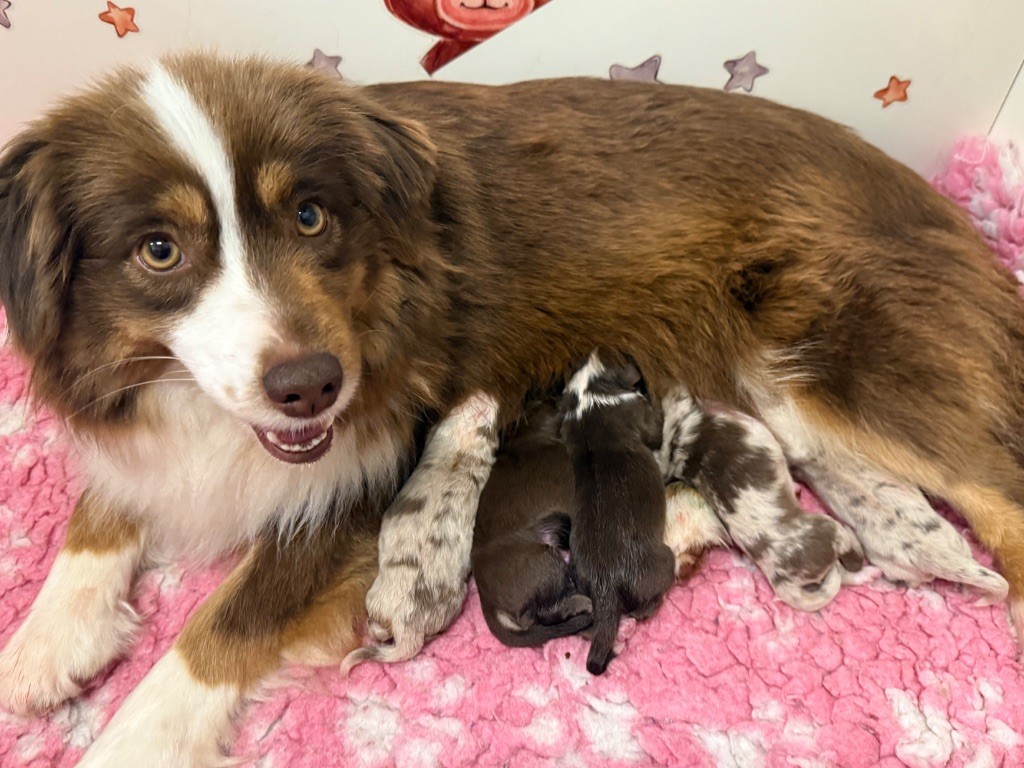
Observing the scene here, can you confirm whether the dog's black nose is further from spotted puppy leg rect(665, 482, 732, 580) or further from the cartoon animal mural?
the cartoon animal mural

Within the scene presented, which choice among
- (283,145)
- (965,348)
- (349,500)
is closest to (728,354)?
(965,348)

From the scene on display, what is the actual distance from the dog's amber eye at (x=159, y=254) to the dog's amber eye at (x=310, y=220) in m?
0.26

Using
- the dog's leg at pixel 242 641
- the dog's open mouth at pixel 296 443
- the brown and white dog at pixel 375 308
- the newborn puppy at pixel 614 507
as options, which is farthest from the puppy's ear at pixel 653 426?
the dog's open mouth at pixel 296 443

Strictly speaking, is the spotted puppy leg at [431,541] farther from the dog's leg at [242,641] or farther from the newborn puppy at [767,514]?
the newborn puppy at [767,514]

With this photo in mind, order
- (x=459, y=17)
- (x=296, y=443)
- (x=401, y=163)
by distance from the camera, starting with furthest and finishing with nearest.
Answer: (x=459, y=17) < (x=401, y=163) < (x=296, y=443)

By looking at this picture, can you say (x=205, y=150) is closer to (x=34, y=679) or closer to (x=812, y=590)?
(x=34, y=679)

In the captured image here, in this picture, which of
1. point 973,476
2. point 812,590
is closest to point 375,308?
point 812,590

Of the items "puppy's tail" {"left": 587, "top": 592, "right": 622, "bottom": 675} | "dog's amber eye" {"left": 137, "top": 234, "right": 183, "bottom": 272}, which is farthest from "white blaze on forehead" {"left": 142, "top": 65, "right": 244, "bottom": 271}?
"puppy's tail" {"left": 587, "top": 592, "right": 622, "bottom": 675}

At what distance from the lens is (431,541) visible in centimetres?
212

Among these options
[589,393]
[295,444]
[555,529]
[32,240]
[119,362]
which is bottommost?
[555,529]

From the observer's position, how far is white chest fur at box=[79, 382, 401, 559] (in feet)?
6.48

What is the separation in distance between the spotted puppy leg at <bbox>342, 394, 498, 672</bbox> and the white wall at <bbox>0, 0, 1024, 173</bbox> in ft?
4.45

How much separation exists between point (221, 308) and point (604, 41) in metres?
1.85

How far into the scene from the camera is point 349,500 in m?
2.22
